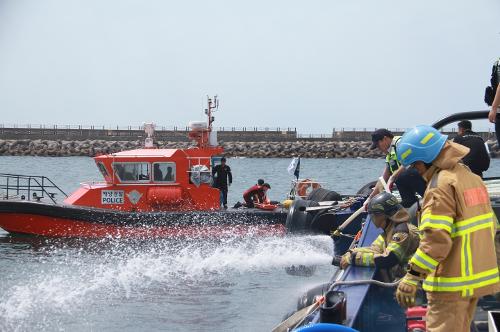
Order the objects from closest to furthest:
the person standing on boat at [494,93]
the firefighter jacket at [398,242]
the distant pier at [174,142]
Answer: the firefighter jacket at [398,242] → the person standing on boat at [494,93] → the distant pier at [174,142]

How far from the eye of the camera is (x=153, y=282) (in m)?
12.4

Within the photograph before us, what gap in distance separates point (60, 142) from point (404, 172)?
8488 centimetres

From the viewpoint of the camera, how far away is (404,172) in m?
6.84

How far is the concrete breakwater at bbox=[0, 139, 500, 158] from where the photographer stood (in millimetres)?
85125

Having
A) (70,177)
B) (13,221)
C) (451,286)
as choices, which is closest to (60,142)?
(70,177)

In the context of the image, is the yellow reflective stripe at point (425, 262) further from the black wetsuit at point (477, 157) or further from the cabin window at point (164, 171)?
the cabin window at point (164, 171)

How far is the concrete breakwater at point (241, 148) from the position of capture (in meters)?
85.1

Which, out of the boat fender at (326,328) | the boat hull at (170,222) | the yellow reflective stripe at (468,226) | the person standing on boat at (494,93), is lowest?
the boat hull at (170,222)

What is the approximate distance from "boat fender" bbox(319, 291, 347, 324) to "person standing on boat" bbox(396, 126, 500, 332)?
807 mm

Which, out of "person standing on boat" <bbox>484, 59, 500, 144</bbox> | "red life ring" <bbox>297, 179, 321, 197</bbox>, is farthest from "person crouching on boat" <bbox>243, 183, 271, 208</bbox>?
"person standing on boat" <bbox>484, 59, 500, 144</bbox>

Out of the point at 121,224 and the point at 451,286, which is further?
the point at 121,224

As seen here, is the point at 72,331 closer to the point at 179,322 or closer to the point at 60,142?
the point at 179,322

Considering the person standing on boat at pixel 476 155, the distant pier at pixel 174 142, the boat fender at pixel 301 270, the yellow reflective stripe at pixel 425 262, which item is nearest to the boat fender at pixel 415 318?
the yellow reflective stripe at pixel 425 262

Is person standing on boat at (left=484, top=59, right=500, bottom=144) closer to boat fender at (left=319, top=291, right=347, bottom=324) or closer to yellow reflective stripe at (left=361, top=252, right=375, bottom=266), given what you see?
yellow reflective stripe at (left=361, top=252, right=375, bottom=266)
